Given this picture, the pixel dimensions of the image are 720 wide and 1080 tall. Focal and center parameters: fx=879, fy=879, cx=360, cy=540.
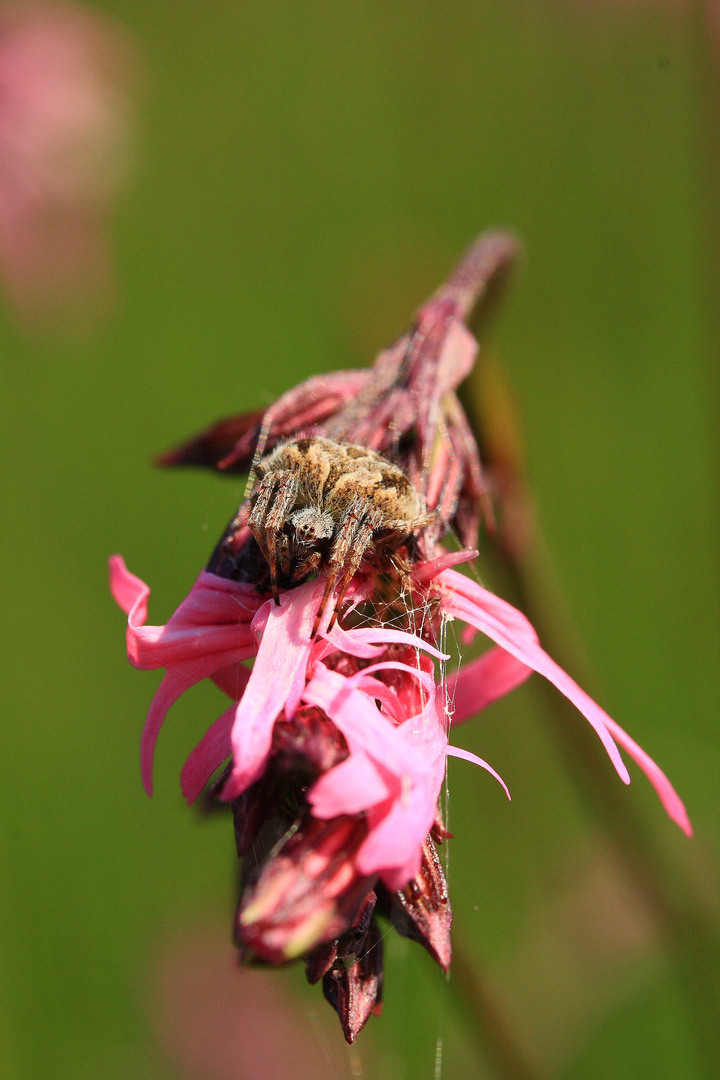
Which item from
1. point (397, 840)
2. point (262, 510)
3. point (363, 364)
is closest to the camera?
point (397, 840)

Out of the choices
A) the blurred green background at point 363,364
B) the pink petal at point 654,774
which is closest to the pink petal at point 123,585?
the pink petal at point 654,774

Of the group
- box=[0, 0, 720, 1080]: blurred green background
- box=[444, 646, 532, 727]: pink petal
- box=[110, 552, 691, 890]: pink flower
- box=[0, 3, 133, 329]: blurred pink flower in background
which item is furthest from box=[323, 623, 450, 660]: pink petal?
box=[0, 3, 133, 329]: blurred pink flower in background

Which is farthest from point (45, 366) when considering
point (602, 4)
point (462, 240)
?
point (602, 4)

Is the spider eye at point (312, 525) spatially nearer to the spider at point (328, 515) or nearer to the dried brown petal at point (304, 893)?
the spider at point (328, 515)

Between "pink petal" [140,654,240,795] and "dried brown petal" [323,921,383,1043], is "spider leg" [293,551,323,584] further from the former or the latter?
"dried brown petal" [323,921,383,1043]

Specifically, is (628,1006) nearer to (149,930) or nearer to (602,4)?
(149,930)

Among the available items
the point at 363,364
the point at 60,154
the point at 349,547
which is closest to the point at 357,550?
the point at 349,547

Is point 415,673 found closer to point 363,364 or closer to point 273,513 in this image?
point 273,513
